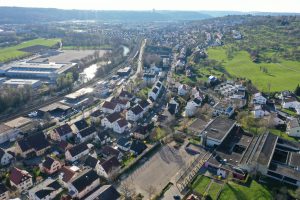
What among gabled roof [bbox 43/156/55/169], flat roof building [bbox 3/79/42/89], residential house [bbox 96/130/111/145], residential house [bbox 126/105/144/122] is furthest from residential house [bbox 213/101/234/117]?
flat roof building [bbox 3/79/42/89]

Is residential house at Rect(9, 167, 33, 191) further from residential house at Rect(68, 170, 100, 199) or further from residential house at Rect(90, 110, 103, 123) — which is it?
residential house at Rect(90, 110, 103, 123)

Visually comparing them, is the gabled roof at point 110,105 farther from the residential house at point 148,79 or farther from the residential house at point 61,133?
the residential house at point 148,79

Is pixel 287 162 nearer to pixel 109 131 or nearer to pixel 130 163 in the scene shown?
pixel 130 163

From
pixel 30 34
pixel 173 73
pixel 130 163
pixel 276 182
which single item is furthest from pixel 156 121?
pixel 30 34

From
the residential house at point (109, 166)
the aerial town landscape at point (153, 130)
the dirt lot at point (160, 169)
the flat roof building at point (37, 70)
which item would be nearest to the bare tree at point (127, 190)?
the aerial town landscape at point (153, 130)

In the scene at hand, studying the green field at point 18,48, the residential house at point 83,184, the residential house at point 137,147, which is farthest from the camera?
the green field at point 18,48

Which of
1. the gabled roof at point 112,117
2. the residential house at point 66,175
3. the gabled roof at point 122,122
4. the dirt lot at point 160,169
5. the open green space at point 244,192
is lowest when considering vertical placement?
the dirt lot at point 160,169

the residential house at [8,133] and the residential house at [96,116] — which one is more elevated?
the residential house at [96,116]
